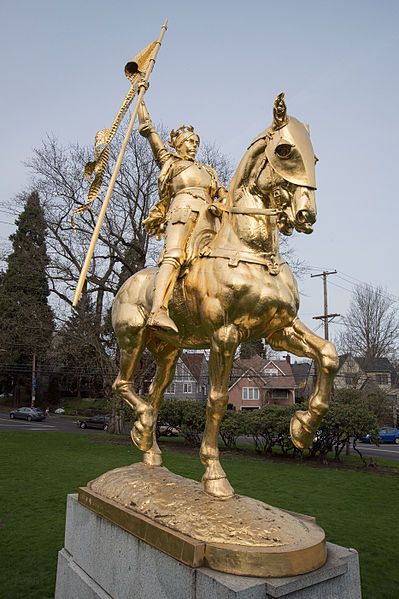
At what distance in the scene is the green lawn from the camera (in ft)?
17.3


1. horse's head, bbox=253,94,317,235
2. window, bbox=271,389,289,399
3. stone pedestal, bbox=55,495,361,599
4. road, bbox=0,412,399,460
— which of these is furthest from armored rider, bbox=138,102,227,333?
window, bbox=271,389,289,399

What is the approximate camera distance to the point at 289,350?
3604 mm

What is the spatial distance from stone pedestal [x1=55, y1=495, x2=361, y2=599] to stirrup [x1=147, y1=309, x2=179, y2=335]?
1453 mm

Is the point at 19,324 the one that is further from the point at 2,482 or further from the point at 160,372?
the point at 160,372

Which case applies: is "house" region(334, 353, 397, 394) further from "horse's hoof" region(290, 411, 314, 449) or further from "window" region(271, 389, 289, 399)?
"horse's hoof" region(290, 411, 314, 449)

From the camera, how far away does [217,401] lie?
11.8 ft

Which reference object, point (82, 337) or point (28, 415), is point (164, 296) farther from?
point (28, 415)

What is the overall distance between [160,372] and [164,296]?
1406mm

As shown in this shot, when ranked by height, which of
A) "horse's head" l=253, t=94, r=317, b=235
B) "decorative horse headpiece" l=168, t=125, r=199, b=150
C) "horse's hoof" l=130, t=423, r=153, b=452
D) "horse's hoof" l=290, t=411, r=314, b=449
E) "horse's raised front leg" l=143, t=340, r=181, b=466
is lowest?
"horse's hoof" l=130, t=423, r=153, b=452

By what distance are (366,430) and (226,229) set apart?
12.3 meters

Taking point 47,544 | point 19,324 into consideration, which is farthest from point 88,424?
point 47,544

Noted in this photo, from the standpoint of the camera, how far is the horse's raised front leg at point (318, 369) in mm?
3318

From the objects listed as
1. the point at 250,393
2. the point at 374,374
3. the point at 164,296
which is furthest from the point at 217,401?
the point at 250,393

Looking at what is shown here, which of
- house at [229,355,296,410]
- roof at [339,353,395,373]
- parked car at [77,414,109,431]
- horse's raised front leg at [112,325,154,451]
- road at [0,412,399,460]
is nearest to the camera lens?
horse's raised front leg at [112,325,154,451]
